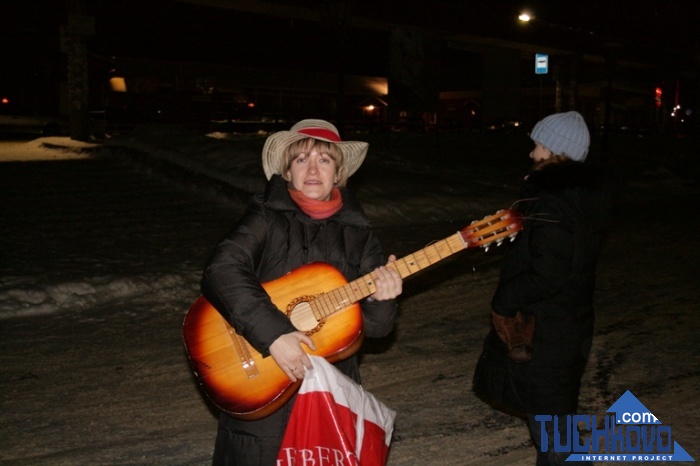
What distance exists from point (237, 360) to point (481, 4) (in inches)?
1076

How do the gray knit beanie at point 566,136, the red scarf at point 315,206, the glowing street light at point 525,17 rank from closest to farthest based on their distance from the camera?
the red scarf at point 315,206 < the gray knit beanie at point 566,136 < the glowing street light at point 525,17

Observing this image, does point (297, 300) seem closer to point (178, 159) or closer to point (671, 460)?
point (671, 460)

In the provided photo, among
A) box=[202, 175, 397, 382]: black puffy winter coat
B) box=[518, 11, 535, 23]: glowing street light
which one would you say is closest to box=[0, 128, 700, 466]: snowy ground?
box=[202, 175, 397, 382]: black puffy winter coat

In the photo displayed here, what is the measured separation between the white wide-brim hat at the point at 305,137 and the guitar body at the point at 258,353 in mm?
480

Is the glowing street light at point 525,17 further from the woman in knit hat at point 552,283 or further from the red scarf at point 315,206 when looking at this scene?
the red scarf at point 315,206

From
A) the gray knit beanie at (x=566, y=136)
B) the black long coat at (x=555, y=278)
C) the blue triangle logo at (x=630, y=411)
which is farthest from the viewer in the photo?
the blue triangle logo at (x=630, y=411)

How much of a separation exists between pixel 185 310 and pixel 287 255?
4.61 metres

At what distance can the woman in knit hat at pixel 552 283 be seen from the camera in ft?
9.18

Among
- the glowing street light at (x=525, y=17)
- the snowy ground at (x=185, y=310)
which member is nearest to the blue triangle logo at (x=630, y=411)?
the snowy ground at (x=185, y=310)

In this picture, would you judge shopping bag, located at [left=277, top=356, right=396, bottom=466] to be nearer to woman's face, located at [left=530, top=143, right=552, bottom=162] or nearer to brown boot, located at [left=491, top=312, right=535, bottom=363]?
brown boot, located at [left=491, top=312, right=535, bottom=363]

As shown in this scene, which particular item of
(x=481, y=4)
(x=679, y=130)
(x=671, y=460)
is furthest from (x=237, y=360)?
(x=679, y=130)

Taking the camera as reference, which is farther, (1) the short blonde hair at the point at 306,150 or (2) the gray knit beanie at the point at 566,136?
(2) the gray knit beanie at the point at 566,136

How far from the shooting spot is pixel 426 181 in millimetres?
15312

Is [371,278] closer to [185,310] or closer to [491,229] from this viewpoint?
[491,229]
